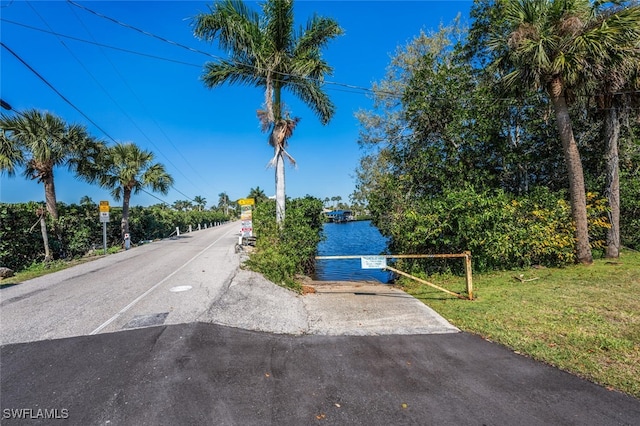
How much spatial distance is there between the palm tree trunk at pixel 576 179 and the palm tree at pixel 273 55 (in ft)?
27.7

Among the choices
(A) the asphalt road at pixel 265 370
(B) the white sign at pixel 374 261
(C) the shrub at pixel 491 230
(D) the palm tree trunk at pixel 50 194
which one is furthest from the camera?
(D) the palm tree trunk at pixel 50 194

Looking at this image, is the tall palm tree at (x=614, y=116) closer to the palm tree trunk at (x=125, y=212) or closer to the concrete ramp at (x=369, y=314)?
the concrete ramp at (x=369, y=314)

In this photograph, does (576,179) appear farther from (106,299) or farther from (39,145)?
(39,145)

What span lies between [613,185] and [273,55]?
13.6 meters

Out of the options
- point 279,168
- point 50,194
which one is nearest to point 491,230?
point 279,168

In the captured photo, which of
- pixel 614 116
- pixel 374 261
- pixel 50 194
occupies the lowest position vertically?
pixel 374 261

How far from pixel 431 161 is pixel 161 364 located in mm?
11969

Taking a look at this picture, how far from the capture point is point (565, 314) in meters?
5.82

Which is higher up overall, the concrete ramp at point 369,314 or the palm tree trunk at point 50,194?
the palm tree trunk at point 50,194

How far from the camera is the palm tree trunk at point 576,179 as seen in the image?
10.1m

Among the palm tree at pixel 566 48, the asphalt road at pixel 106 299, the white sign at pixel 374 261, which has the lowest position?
the asphalt road at pixel 106 299

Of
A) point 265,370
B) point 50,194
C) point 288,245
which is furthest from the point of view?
point 50,194

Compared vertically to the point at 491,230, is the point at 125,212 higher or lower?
higher

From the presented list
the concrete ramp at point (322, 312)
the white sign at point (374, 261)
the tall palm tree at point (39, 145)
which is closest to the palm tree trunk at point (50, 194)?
the tall palm tree at point (39, 145)
